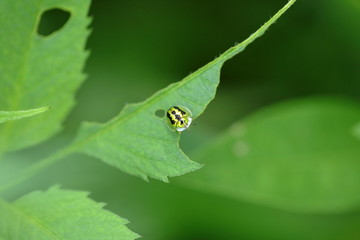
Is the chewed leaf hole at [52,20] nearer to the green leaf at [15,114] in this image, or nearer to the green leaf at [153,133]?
the green leaf at [153,133]

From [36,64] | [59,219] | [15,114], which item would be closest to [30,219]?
[59,219]

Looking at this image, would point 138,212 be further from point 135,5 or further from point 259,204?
point 135,5

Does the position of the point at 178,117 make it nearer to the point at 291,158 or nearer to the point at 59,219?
the point at 59,219

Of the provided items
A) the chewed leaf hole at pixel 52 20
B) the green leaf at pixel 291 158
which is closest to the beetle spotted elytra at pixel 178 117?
the green leaf at pixel 291 158

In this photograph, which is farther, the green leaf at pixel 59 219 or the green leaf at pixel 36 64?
the green leaf at pixel 36 64

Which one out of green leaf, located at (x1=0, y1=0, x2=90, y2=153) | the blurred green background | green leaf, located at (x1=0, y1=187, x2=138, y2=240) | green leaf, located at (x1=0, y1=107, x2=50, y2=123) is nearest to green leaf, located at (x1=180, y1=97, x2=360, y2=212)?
the blurred green background

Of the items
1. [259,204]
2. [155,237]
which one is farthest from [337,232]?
[155,237]

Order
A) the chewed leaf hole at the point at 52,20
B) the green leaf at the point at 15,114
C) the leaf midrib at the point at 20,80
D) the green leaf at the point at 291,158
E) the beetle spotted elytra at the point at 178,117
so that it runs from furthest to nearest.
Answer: the chewed leaf hole at the point at 52,20, the green leaf at the point at 291,158, the leaf midrib at the point at 20,80, the beetle spotted elytra at the point at 178,117, the green leaf at the point at 15,114
